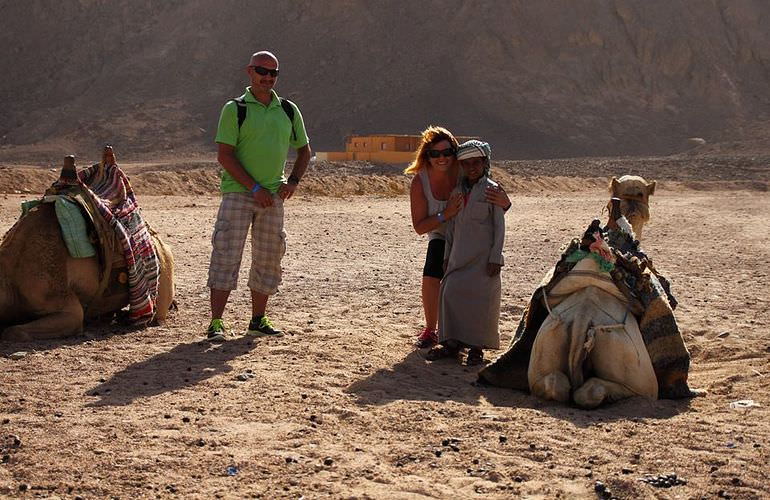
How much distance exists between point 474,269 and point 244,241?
1.68 meters

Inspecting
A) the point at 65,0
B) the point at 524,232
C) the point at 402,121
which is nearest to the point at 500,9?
the point at 402,121

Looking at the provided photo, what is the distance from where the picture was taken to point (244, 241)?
7.51m

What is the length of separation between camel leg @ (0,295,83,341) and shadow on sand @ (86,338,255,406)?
2.71ft

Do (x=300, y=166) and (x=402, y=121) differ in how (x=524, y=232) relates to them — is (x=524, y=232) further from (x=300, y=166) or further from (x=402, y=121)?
(x=402, y=121)

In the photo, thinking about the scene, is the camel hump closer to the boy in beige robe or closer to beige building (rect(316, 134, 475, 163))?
the boy in beige robe

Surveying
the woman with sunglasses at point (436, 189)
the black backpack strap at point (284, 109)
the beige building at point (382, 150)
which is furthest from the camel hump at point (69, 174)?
the beige building at point (382, 150)

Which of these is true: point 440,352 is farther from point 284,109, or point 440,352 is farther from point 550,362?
point 284,109

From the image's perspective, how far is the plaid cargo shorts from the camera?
24.5 ft

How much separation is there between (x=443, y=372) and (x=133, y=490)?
115 inches

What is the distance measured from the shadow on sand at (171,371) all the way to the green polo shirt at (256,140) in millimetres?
1140

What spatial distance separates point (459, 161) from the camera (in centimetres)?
727

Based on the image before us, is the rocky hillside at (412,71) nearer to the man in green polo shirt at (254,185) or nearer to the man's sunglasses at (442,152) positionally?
the man in green polo shirt at (254,185)

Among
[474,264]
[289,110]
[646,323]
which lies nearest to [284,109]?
[289,110]

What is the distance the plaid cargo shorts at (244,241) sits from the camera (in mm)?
7477
